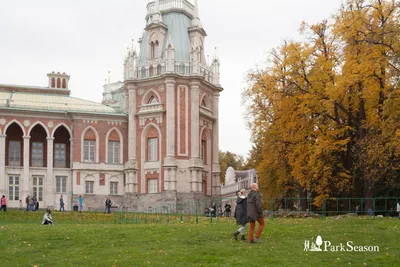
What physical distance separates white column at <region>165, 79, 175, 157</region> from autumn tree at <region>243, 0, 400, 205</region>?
11.4 m

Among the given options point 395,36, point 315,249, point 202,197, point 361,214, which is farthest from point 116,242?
point 202,197

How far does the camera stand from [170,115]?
54719 mm

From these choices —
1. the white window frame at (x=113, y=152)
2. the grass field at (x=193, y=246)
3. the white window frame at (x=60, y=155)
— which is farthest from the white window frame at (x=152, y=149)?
the grass field at (x=193, y=246)

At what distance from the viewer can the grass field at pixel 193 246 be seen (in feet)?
56.9

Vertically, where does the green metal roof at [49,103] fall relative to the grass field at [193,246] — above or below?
above

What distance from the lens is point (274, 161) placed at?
43688 millimetres

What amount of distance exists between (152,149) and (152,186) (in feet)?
10.5

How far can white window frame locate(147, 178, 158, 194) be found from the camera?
182 ft

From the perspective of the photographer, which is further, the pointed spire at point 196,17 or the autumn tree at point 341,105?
the pointed spire at point 196,17

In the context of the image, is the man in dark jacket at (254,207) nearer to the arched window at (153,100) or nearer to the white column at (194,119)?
the white column at (194,119)

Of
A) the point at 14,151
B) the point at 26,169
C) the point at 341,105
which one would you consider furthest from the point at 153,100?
the point at 341,105

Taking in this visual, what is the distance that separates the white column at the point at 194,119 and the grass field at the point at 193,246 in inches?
1170

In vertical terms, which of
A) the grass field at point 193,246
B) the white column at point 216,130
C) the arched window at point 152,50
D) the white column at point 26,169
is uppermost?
the arched window at point 152,50

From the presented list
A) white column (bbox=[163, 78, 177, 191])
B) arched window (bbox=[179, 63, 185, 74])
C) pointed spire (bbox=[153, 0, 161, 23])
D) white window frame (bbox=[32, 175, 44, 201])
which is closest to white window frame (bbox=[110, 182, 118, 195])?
white column (bbox=[163, 78, 177, 191])
